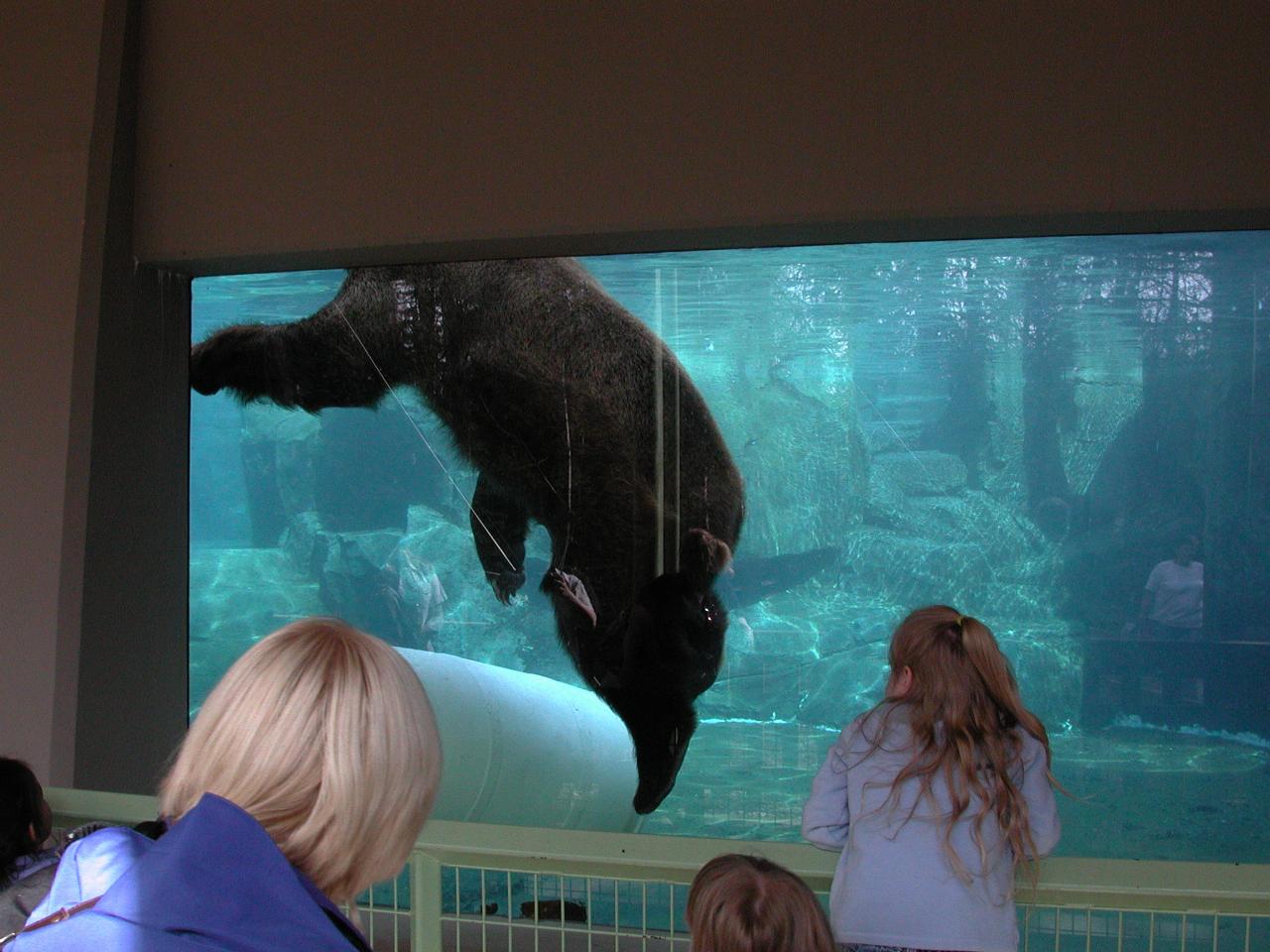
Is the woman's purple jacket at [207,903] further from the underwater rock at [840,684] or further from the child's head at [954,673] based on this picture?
the underwater rock at [840,684]

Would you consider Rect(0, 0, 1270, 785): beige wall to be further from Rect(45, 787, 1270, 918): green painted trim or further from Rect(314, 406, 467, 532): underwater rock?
Rect(314, 406, 467, 532): underwater rock

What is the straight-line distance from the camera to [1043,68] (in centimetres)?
315

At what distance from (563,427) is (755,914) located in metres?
4.02

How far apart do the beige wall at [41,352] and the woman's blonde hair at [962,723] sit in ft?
9.52

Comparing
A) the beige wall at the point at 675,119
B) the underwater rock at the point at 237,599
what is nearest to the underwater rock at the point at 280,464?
the underwater rock at the point at 237,599

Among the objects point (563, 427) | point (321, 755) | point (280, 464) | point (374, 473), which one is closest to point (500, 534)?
point (563, 427)

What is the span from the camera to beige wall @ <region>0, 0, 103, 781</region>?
3.45 m

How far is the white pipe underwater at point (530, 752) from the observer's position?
194 inches

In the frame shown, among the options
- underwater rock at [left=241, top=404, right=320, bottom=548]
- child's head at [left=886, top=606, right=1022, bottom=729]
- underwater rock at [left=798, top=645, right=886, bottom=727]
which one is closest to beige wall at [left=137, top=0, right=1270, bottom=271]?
child's head at [left=886, top=606, right=1022, bottom=729]

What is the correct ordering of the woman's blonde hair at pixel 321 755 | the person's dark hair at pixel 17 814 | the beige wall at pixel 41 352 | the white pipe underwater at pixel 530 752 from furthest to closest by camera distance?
the white pipe underwater at pixel 530 752 → the beige wall at pixel 41 352 → the person's dark hair at pixel 17 814 → the woman's blonde hair at pixel 321 755

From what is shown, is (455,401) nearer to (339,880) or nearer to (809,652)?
(339,880)

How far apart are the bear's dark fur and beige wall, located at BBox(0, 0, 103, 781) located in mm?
1372

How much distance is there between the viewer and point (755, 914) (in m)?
1.22

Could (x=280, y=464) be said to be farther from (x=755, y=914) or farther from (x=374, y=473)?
(x=755, y=914)
